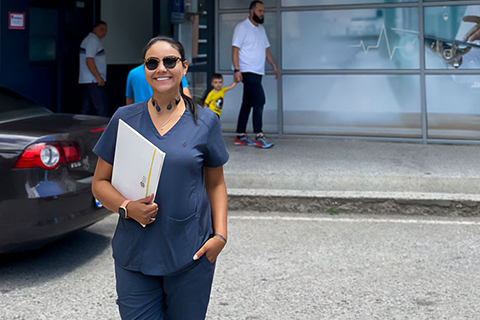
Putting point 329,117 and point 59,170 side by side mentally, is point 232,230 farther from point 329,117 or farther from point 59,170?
point 329,117

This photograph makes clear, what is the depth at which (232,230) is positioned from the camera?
6617 mm

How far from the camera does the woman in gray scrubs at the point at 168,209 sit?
9.03 ft

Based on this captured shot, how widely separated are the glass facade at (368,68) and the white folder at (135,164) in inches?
331

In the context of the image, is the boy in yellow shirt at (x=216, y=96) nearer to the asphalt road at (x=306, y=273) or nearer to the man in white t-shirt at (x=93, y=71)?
the man in white t-shirt at (x=93, y=71)

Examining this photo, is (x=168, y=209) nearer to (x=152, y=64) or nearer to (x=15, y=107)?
(x=152, y=64)

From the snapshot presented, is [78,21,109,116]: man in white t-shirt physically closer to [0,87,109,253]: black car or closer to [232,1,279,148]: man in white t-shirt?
[232,1,279,148]: man in white t-shirt

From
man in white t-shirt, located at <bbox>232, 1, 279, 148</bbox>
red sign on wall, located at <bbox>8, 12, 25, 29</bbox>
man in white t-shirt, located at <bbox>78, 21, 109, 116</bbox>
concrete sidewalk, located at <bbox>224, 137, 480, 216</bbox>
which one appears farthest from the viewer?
man in white t-shirt, located at <bbox>78, 21, 109, 116</bbox>

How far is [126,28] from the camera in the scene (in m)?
13.5

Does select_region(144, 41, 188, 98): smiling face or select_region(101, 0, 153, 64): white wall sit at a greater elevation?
select_region(101, 0, 153, 64): white wall

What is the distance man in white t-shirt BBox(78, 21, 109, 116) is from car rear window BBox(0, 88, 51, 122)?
5320 mm

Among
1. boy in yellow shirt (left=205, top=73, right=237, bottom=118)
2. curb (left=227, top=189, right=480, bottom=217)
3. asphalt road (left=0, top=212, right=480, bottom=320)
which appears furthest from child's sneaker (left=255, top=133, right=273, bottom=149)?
asphalt road (left=0, top=212, right=480, bottom=320)

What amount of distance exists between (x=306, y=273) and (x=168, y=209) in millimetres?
2711

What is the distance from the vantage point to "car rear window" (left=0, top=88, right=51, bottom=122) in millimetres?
5777

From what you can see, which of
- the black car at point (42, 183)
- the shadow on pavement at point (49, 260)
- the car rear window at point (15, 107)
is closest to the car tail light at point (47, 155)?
the black car at point (42, 183)
